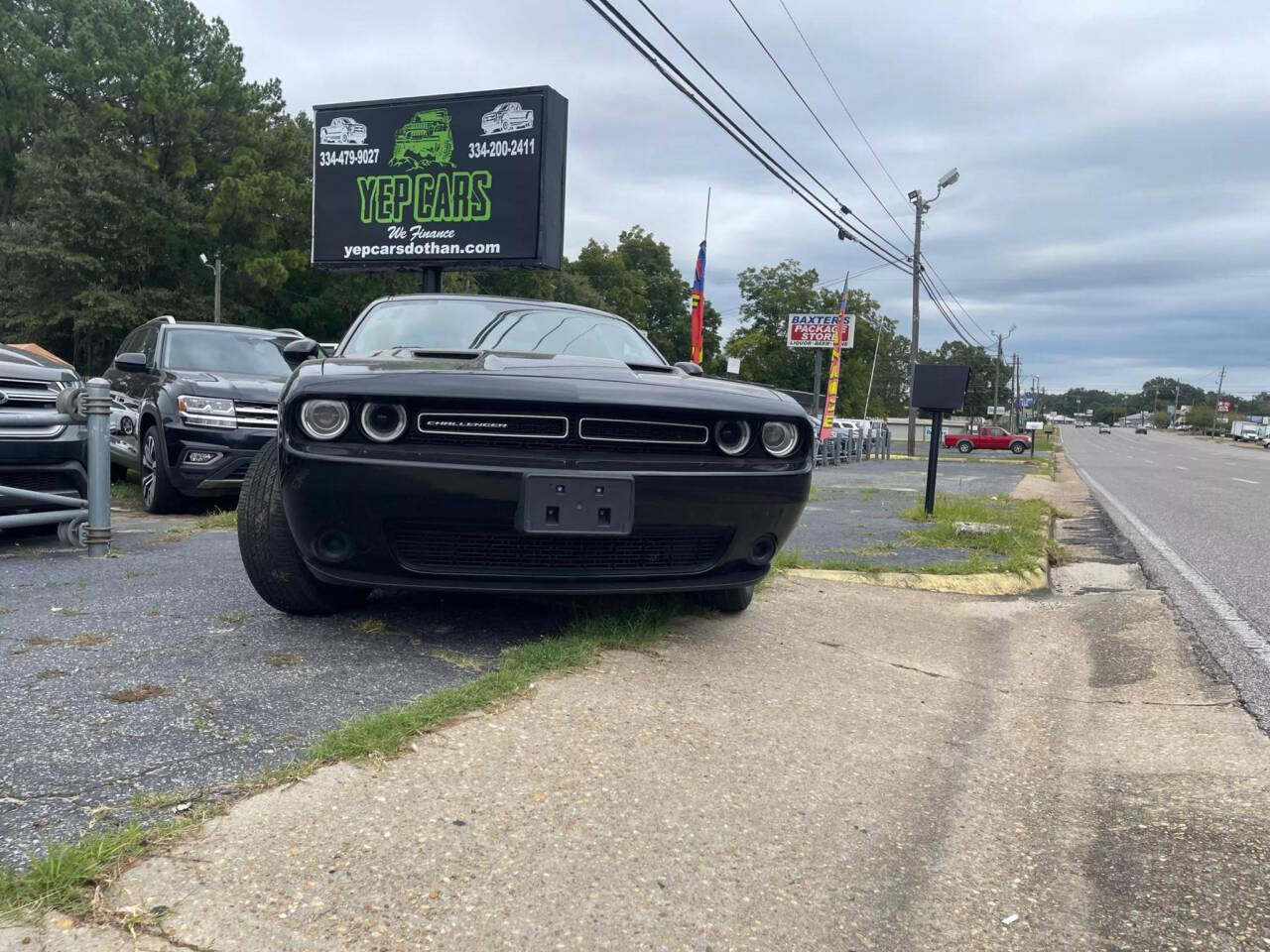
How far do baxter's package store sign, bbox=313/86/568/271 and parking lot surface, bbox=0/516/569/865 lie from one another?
30.3 ft

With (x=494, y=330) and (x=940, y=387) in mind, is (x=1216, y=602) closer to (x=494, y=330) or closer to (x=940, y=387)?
(x=940, y=387)

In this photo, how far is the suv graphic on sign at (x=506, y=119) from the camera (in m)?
12.9

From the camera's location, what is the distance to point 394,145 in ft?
44.2

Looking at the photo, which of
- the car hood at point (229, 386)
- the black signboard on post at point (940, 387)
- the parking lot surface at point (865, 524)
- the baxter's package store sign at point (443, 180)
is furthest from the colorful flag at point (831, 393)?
the car hood at point (229, 386)

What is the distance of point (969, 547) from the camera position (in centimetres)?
713

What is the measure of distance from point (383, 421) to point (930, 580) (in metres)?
3.89

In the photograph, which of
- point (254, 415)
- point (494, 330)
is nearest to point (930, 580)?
point (494, 330)

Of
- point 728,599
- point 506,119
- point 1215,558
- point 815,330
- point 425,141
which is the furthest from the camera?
point 815,330

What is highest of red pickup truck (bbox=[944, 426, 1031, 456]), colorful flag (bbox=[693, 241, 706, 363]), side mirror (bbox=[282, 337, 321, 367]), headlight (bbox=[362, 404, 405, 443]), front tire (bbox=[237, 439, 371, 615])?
colorful flag (bbox=[693, 241, 706, 363])

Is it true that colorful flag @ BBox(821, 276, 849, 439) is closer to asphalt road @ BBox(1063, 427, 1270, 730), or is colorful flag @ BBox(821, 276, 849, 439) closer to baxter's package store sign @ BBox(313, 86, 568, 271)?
asphalt road @ BBox(1063, 427, 1270, 730)

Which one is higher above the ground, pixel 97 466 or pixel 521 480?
pixel 521 480

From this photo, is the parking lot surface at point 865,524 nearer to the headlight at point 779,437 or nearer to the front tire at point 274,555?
the headlight at point 779,437

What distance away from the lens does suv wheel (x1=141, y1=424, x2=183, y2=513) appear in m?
7.32

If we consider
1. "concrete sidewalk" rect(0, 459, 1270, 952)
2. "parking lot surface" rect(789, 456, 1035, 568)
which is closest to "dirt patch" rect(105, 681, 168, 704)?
"concrete sidewalk" rect(0, 459, 1270, 952)
